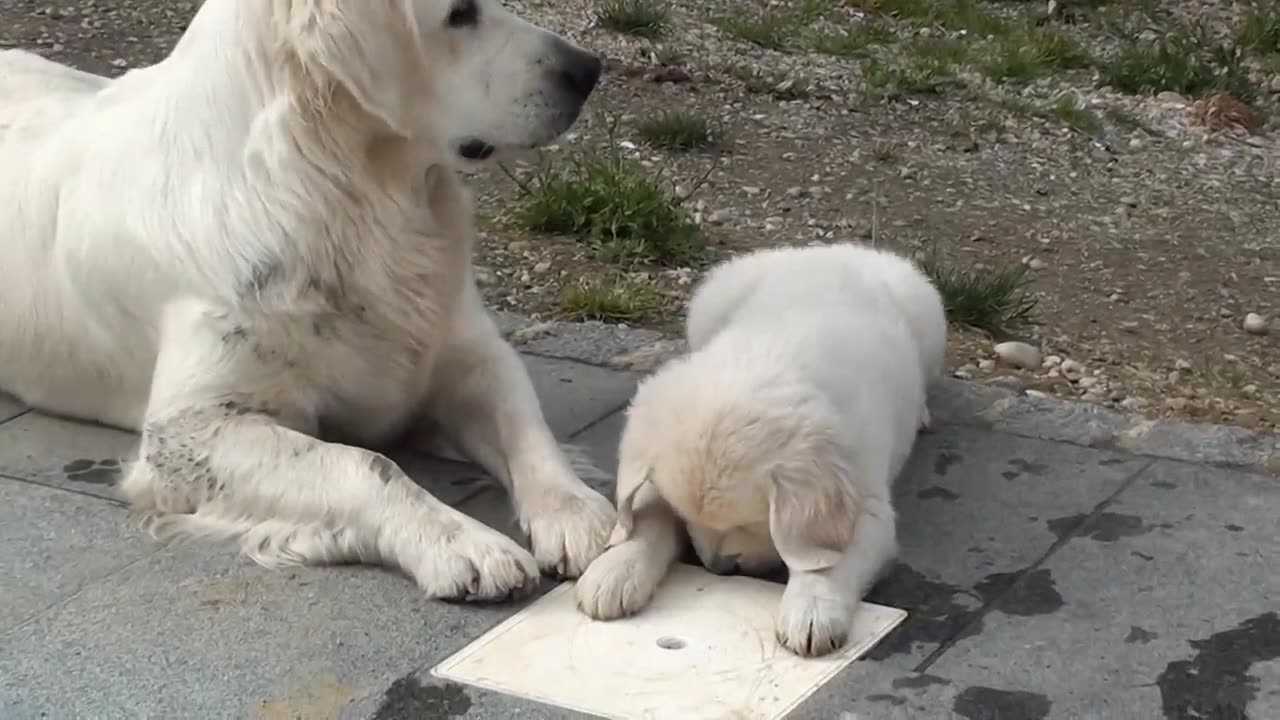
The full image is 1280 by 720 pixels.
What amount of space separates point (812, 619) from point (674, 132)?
155 inches

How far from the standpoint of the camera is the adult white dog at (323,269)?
3.02m

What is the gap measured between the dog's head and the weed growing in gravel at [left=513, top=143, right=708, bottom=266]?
1.90 metres

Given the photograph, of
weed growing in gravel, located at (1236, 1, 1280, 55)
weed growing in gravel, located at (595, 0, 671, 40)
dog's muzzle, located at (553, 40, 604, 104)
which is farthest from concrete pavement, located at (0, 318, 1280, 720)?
weed growing in gravel, located at (1236, 1, 1280, 55)

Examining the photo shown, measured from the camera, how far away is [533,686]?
2.54 m

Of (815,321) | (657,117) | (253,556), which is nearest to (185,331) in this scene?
(253,556)

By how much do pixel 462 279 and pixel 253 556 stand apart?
30.3 inches

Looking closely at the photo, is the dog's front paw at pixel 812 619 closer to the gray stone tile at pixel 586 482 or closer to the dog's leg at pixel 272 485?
the dog's leg at pixel 272 485

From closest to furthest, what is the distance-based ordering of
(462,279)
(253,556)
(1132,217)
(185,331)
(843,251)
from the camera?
(253,556)
(185,331)
(462,279)
(843,251)
(1132,217)

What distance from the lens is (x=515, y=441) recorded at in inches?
131

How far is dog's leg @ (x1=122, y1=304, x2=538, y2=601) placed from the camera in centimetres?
288

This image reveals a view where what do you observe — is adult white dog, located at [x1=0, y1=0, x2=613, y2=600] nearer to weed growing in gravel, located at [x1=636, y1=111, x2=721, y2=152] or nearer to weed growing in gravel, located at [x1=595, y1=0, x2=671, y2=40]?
weed growing in gravel, located at [x1=636, y1=111, x2=721, y2=152]

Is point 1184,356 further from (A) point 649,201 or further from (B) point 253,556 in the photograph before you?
(B) point 253,556

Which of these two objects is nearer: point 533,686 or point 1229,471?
point 533,686

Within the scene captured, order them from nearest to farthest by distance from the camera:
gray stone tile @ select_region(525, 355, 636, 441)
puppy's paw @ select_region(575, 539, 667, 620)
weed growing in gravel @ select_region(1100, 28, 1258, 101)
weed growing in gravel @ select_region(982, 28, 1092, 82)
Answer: puppy's paw @ select_region(575, 539, 667, 620)
gray stone tile @ select_region(525, 355, 636, 441)
weed growing in gravel @ select_region(1100, 28, 1258, 101)
weed growing in gravel @ select_region(982, 28, 1092, 82)
